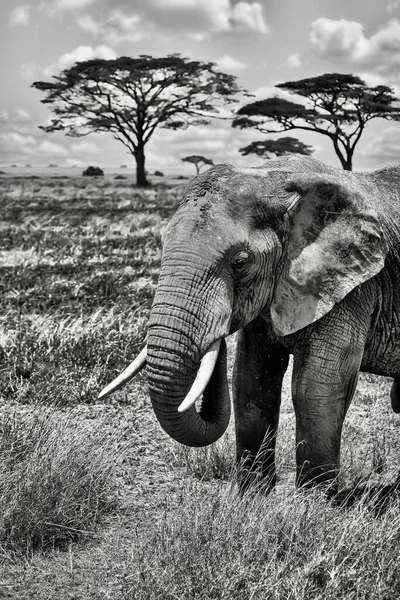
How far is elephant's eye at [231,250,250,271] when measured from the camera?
13.4 ft

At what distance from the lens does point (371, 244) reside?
14.5 feet

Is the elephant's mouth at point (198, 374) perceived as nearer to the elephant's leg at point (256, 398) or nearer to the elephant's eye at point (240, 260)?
the elephant's eye at point (240, 260)

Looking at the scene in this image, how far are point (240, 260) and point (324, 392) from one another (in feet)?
3.03

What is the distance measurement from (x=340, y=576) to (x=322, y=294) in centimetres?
138

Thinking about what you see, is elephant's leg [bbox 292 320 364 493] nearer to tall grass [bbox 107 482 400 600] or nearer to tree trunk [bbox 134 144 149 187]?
tall grass [bbox 107 482 400 600]

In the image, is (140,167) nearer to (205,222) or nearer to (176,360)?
(205,222)

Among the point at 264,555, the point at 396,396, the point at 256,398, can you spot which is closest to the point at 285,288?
the point at 256,398

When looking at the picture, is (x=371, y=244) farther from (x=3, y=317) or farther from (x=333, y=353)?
(x=3, y=317)

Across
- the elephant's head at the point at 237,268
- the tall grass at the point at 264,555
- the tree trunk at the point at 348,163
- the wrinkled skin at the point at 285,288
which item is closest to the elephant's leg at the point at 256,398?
the wrinkled skin at the point at 285,288

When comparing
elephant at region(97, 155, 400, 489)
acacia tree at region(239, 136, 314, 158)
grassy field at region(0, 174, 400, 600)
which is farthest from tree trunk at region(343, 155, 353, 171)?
elephant at region(97, 155, 400, 489)

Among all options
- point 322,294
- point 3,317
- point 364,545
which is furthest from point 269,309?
point 3,317

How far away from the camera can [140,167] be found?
41875mm

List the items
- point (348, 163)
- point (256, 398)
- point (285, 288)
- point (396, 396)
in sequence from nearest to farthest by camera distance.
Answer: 1. point (285, 288)
2. point (256, 398)
3. point (396, 396)
4. point (348, 163)

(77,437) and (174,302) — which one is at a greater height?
(174,302)
